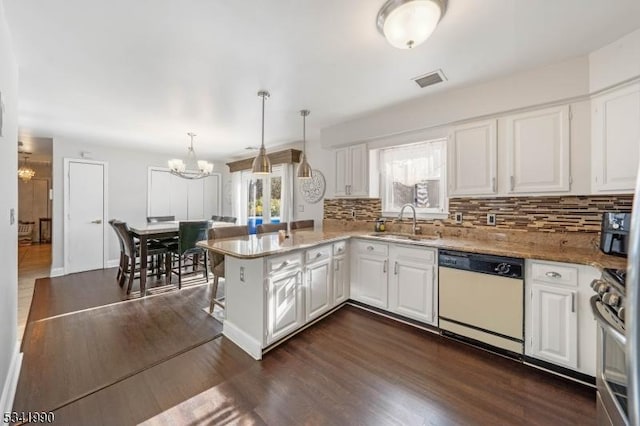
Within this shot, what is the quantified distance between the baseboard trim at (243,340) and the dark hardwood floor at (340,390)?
5 centimetres

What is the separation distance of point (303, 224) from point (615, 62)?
3486mm

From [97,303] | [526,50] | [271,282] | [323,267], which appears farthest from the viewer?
[97,303]

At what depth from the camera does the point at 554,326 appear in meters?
1.89

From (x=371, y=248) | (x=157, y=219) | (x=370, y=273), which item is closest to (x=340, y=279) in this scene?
(x=370, y=273)

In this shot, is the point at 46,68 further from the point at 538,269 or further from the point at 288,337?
the point at 538,269

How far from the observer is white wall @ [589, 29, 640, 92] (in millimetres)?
1719

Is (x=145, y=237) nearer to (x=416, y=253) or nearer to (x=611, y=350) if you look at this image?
(x=416, y=253)

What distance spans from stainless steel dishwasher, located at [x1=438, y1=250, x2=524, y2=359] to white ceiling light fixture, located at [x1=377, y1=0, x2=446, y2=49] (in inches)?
68.7

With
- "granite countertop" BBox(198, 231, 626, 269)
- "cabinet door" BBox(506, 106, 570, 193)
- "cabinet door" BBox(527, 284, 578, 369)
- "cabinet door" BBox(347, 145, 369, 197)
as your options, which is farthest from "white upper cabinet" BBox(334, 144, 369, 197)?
"cabinet door" BBox(527, 284, 578, 369)

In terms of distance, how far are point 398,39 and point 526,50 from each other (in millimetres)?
1149

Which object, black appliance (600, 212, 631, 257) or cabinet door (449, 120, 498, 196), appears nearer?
black appliance (600, 212, 631, 257)

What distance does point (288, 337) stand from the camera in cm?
235

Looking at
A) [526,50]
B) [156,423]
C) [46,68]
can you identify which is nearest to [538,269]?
[526,50]

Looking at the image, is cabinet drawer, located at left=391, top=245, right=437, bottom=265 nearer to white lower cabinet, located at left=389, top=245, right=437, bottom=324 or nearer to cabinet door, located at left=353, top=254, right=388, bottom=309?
white lower cabinet, located at left=389, top=245, right=437, bottom=324
